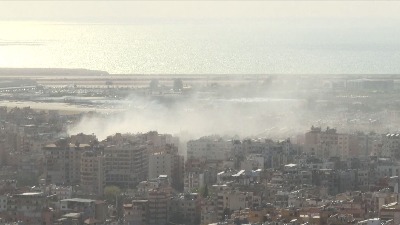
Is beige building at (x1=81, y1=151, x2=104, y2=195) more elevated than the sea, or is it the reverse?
the sea

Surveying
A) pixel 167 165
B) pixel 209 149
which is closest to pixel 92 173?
pixel 167 165

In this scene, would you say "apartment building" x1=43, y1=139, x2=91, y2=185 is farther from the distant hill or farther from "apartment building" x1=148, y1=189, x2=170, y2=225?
the distant hill

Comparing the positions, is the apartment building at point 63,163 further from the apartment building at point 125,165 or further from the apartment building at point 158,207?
the apartment building at point 158,207

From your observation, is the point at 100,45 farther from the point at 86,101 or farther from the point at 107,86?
the point at 86,101

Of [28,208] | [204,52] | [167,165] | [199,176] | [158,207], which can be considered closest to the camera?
[28,208]

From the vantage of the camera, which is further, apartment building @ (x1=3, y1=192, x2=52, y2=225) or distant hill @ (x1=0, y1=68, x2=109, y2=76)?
distant hill @ (x1=0, y1=68, x2=109, y2=76)

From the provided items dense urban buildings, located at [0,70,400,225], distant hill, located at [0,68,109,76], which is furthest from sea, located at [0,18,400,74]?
dense urban buildings, located at [0,70,400,225]

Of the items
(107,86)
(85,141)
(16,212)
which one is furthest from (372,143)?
(107,86)

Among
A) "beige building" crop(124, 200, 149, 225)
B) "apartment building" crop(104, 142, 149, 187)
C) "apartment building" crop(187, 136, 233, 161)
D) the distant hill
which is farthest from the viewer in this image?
the distant hill

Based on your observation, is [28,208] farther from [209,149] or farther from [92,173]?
[209,149]
